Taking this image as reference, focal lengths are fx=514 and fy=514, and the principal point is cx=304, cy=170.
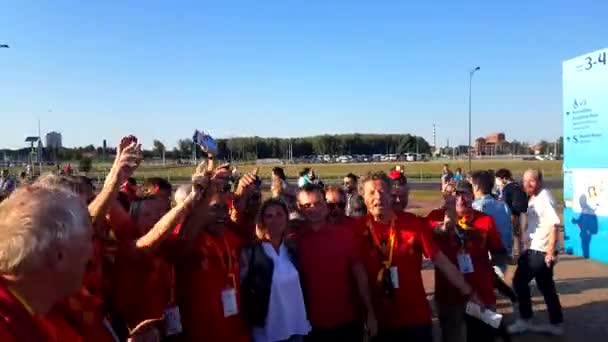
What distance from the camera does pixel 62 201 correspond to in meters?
1.58

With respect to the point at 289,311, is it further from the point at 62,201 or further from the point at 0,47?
the point at 0,47

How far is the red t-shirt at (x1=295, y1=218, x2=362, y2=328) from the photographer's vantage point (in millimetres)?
3660

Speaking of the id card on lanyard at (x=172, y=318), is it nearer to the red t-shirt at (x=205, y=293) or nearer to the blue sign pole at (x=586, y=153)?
the red t-shirt at (x=205, y=293)

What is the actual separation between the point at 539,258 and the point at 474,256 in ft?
6.27

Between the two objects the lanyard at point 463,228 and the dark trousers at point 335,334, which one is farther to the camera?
the lanyard at point 463,228

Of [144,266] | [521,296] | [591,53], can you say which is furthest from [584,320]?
[144,266]

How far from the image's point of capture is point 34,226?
1.47 meters

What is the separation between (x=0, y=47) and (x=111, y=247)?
19.9m

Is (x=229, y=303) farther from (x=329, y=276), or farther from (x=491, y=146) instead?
(x=491, y=146)

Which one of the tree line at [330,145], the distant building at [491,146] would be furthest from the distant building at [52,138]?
the distant building at [491,146]

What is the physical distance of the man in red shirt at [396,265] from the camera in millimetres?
3775

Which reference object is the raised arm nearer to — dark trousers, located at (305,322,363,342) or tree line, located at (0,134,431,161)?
dark trousers, located at (305,322,363,342)

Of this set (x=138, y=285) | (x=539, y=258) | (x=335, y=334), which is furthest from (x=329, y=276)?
(x=539, y=258)

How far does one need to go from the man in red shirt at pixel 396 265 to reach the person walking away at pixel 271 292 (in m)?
0.63
